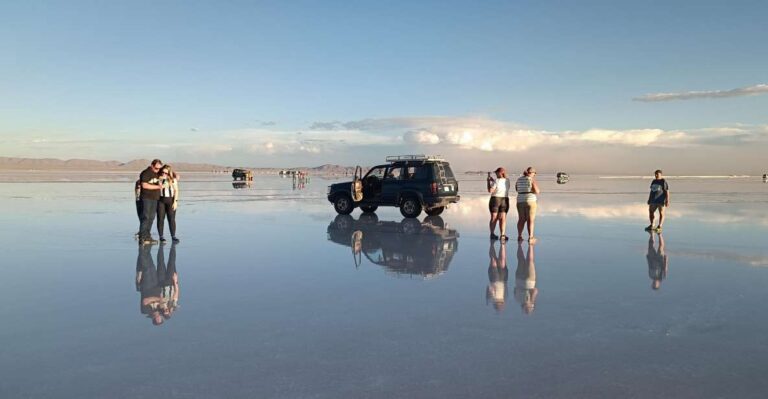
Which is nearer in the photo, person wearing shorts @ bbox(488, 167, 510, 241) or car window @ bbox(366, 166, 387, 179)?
person wearing shorts @ bbox(488, 167, 510, 241)

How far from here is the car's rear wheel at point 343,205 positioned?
21.5m

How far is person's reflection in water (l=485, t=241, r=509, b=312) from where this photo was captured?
7473 mm

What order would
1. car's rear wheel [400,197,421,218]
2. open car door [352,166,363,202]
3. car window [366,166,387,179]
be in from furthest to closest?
car window [366,166,387,179] < open car door [352,166,363,202] < car's rear wheel [400,197,421,218]

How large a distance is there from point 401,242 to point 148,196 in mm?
6242

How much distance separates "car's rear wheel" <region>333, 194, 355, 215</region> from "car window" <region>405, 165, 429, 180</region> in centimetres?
278

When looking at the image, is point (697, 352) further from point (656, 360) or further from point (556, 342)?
point (556, 342)

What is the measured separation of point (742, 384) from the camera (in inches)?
178

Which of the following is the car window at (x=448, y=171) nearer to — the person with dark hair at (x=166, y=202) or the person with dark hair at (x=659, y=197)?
the person with dark hair at (x=659, y=197)

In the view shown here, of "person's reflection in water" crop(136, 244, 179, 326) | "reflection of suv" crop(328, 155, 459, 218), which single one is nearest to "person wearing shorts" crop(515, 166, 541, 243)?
"reflection of suv" crop(328, 155, 459, 218)

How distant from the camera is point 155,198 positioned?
12930 mm

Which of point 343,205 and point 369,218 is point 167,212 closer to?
point 369,218

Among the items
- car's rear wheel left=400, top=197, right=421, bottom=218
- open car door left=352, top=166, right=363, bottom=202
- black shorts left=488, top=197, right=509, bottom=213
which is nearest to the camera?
black shorts left=488, top=197, right=509, bottom=213

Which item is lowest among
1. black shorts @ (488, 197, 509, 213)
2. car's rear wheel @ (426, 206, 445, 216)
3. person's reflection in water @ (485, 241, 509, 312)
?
person's reflection in water @ (485, 241, 509, 312)

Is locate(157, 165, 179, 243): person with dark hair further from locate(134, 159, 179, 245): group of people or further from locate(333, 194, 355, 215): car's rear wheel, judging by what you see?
locate(333, 194, 355, 215): car's rear wheel
